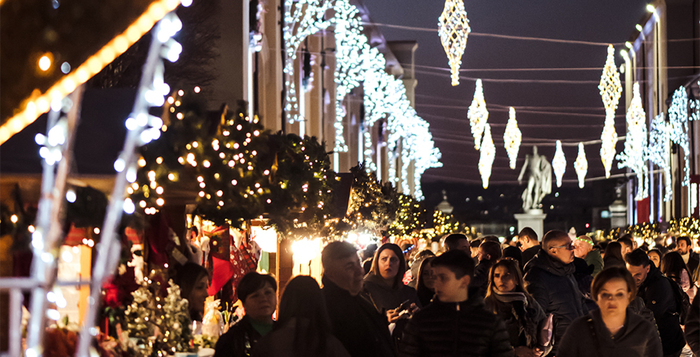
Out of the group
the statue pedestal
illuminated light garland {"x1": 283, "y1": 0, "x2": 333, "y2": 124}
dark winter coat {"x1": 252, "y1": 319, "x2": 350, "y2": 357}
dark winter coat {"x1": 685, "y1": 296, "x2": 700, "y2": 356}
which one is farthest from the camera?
the statue pedestal

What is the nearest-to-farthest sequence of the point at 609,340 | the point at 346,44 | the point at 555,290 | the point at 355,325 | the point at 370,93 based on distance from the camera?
the point at 355,325
the point at 609,340
the point at 555,290
the point at 346,44
the point at 370,93

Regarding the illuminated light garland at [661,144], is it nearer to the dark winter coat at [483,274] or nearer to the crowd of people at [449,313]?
the dark winter coat at [483,274]

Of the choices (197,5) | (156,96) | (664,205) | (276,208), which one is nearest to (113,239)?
(156,96)

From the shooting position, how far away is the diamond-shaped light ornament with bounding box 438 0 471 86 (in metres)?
15.3

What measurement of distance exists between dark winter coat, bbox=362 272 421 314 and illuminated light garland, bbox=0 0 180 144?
514 centimetres

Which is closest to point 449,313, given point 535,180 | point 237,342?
point 237,342

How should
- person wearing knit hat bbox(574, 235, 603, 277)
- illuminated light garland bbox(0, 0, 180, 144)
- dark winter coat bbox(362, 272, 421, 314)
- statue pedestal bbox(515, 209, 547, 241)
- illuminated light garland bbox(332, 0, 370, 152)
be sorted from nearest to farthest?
illuminated light garland bbox(0, 0, 180, 144) → dark winter coat bbox(362, 272, 421, 314) → person wearing knit hat bbox(574, 235, 603, 277) → illuminated light garland bbox(332, 0, 370, 152) → statue pedestal bbox(515, 209, 547, 241)

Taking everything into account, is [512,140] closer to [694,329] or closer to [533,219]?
[533,219]

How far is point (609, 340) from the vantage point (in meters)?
6.04

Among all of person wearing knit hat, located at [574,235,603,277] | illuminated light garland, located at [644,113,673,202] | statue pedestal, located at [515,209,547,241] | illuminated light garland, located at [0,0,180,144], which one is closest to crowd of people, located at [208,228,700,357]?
illuminated light garland, located at [0,0,180,144]

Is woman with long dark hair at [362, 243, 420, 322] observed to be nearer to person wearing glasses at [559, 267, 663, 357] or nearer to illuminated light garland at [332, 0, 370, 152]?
person wearing glasses at [559, 267, 663, 357]

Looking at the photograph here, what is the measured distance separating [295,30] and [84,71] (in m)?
28.5

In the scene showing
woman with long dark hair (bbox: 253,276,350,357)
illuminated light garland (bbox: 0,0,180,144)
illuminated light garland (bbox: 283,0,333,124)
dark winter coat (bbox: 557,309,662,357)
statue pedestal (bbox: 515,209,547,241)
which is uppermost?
illuminated light garland (bbox: 283,0,333,124)

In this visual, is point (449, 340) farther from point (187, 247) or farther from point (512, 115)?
point (512, 115)
